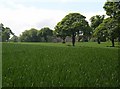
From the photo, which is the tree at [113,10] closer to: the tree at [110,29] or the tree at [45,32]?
the tree at [110,29]

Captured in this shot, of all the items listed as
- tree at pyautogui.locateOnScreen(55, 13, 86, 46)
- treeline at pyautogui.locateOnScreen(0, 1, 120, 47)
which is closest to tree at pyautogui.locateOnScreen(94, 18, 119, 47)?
treeline at pyautogui.locateOnScreen(0, 1, 120, 47)

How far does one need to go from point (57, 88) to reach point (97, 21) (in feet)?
326

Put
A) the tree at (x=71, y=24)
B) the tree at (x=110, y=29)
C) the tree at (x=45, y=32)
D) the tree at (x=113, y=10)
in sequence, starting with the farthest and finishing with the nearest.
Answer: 1. the tree at (x=45, y=32)
2. the tree at (x=71, y=24)
3. the tree at (x=110, y=29)
4. the tree at (x=113, y=10)

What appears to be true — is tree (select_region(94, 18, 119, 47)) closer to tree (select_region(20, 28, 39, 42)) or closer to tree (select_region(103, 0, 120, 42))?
tree (select_region(103, 0, 120, 42))

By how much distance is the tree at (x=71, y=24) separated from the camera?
82531 mm

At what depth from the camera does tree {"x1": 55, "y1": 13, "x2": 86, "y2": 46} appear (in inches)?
3249

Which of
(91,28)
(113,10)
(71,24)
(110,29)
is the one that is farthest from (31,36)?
(113,10)

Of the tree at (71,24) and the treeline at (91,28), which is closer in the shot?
the treeline at (91,28)

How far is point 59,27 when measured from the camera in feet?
298

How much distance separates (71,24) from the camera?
85438 millimetres

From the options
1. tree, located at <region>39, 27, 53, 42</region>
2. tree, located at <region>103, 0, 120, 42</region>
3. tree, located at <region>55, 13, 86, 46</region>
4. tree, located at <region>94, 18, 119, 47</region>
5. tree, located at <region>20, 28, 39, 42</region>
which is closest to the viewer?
Answer: tree, located at <region>103, 0, 120, 42</region>

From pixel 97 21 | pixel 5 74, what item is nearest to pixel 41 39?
pixel 97 21

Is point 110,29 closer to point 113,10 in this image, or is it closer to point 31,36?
point 113,10

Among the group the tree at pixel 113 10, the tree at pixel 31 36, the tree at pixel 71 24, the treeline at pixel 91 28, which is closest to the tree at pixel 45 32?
the treeline at pixel 91 28
